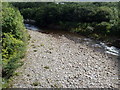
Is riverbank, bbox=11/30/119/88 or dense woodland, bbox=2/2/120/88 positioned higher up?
dense woodland, bbox=2/2/120/88

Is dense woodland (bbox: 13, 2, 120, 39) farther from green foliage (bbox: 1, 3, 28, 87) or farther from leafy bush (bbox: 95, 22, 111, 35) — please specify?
green foliage (bbox: 1, 3, 28, 87)

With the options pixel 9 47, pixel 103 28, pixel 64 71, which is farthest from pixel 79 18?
pixel 9 47

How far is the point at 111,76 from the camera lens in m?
9.62

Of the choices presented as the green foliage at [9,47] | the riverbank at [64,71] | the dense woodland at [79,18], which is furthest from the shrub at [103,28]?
the green foliage at [9,47]

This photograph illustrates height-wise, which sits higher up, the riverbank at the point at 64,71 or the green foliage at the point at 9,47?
the green foliage at the point at 9,47

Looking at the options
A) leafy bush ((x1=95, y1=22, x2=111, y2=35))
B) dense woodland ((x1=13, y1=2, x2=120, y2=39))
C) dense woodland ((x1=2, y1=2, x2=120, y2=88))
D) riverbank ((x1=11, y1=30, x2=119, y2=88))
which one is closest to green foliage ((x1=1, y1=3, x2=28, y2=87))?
dense woodland ((x1=2, y1=2, x2=120, y2=88))

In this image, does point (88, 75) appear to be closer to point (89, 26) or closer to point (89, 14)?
point (89, 26)

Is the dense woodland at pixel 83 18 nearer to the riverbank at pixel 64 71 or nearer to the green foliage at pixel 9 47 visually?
the riverbank at pixel 64 71

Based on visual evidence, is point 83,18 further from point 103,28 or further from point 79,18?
point 103,28

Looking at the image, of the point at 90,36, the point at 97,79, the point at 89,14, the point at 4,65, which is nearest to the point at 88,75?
the point at 97,79

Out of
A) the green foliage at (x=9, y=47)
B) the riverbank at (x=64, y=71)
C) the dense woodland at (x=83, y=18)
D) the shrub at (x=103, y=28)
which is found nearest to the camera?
the green foliage at (x=9, y=47)

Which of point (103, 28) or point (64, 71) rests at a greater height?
point (103, 28)

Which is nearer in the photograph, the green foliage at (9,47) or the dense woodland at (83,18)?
the green foliage at (9,47)

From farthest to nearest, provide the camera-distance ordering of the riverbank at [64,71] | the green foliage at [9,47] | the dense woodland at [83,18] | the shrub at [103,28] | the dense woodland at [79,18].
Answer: the dense woodland at [83,18], the shrub at [103,28], the dense woodland at [79,18], the riverbank at [64,71], the green foliage at [9,47]
